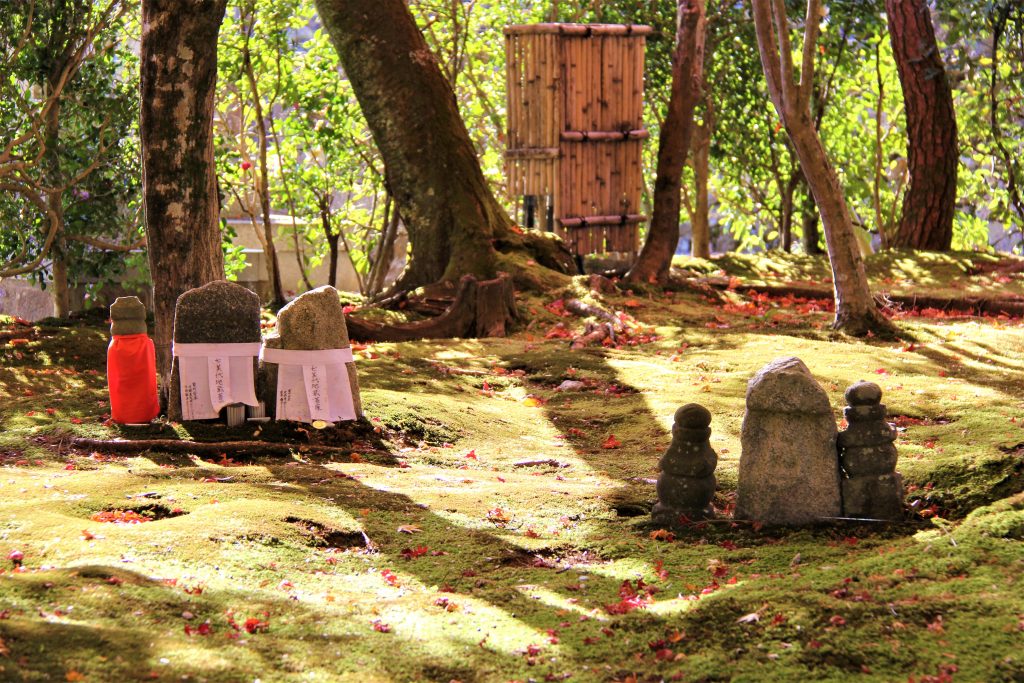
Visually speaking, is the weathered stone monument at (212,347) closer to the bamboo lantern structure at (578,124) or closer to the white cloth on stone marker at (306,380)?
the white cloth on stone marker at (306,380)

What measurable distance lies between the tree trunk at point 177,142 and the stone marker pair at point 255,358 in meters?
0.56

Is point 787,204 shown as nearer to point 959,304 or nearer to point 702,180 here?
point 702,180

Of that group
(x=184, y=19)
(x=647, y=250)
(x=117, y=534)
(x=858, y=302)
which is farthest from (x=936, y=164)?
(x=117, y=534)

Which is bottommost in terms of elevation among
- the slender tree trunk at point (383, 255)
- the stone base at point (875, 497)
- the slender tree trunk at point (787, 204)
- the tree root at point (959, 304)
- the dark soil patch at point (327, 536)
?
the dark soil patch at point (327, 536)

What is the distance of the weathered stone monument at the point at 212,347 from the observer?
698 cm

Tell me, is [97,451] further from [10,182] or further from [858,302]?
[858,302]

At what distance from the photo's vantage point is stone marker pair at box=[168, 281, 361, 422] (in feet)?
22.9

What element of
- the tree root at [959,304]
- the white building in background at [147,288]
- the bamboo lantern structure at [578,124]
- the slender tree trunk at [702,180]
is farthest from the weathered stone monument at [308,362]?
the slender tree trunk at [702,180]

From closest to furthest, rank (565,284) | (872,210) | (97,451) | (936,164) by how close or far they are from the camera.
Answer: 1. (97,451)
2. (565,284)
3. (936,164)
4. (872,210)

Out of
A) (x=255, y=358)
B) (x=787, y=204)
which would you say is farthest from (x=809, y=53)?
(x=787, y=204)

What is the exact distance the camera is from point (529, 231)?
13773 mm

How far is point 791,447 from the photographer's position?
17.0 feet

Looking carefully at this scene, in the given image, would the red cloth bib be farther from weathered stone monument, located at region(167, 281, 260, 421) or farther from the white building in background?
the white building in background

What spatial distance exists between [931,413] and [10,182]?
8519 mm
